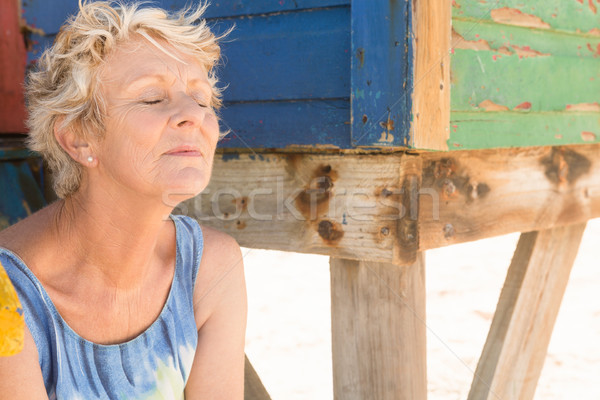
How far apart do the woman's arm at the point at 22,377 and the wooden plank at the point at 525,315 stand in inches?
84.5

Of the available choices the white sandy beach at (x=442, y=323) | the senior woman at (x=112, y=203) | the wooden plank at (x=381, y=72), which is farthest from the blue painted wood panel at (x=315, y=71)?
the white sandy beach at (x=442, y=323)

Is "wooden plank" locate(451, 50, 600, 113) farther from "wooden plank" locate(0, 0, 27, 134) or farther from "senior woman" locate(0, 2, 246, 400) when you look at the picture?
"wooden plank" locate(0, 0, 27, 134)

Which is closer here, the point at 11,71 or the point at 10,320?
the point at 10,320

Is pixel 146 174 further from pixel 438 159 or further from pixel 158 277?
pixel 438 159

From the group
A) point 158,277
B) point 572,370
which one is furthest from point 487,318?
point 158,277

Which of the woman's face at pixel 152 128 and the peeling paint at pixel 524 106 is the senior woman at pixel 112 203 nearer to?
the woman's face at pixel 152 128

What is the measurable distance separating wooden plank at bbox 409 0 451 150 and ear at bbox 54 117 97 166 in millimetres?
932

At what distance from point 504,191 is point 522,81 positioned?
424 millimetres

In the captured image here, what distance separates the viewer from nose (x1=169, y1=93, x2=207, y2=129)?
1848 mm

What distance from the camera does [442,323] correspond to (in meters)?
7.15

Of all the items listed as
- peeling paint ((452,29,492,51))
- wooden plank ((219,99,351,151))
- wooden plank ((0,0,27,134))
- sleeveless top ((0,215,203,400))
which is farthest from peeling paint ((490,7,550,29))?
wooden plank ((0,0,27,134))

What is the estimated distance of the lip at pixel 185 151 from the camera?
1.85 m

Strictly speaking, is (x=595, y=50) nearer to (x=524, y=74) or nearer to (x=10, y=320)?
(x=524, y=74)

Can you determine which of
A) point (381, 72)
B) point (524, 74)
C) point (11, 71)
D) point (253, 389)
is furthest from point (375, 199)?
point (11, 71)
